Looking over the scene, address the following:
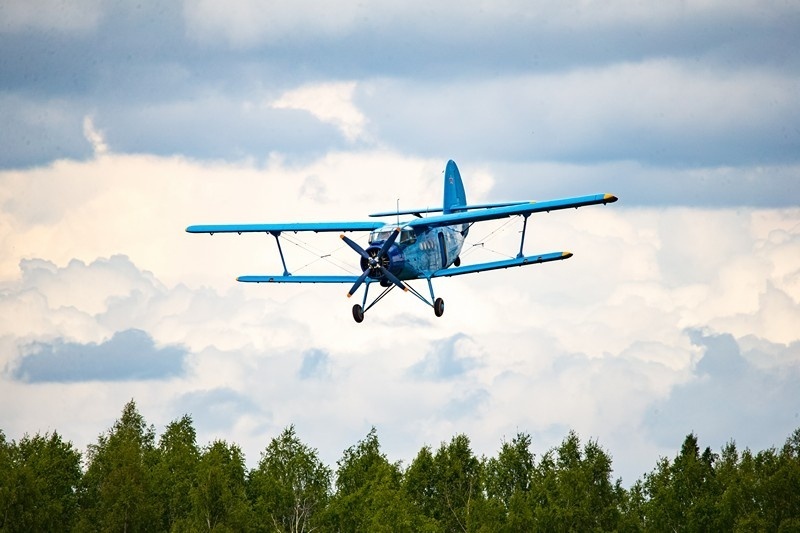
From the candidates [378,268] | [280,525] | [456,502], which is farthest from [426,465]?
[378,268]

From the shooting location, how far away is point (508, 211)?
246 feet

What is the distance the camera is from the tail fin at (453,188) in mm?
87375

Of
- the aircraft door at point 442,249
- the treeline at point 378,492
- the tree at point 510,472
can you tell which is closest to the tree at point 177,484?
the treeline at point 378,492

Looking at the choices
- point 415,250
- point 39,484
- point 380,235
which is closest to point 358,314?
point 380,235

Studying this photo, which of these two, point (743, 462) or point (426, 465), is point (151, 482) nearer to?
point (426, 465)

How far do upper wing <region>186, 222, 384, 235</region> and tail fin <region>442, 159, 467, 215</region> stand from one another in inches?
383

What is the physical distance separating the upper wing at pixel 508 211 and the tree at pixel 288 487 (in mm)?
42392

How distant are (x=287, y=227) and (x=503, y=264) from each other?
10456 mm

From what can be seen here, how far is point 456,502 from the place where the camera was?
117 m

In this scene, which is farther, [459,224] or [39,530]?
[39,530]

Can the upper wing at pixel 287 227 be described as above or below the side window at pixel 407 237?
above

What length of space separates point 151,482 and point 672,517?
111 feet

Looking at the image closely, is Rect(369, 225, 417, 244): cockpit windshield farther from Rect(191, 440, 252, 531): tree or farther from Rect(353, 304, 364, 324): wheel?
Rect(191, 440, 252, 531): tree

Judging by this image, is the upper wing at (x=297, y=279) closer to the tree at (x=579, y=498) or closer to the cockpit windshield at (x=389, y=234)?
the cockpit windshield at (x=389, y=234)
